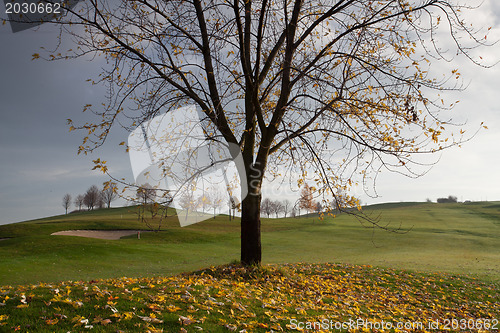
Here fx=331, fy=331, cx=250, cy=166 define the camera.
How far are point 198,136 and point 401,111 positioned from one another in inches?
244

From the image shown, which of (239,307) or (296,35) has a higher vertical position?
(296,35)

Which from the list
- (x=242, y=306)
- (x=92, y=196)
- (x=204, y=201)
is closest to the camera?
(x=242, y=306)

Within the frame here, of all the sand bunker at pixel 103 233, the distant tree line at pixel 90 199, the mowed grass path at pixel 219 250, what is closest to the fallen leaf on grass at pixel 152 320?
the mowed grass path at pixel 219 250

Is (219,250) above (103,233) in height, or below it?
below

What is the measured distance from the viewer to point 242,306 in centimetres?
630

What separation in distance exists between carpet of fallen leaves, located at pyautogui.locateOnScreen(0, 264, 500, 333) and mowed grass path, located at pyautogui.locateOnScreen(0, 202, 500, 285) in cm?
254

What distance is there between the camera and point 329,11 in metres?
10.4

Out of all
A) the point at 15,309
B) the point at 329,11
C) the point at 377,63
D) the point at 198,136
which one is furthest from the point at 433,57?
the point at 15,309

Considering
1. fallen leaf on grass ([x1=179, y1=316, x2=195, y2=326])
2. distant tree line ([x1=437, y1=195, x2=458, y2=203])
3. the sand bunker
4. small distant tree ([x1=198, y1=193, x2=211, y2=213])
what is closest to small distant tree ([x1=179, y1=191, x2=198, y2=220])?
small distant tree ([x1=198, y1=193, x2=211, y2=213])

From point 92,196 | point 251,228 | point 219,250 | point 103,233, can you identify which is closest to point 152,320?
point 251,228

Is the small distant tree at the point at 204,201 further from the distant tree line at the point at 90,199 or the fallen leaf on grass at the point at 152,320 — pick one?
the distant tree line at the point at 90,199

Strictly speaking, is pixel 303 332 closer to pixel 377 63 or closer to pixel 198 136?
pixel 198 136

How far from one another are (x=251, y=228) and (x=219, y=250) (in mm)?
16708

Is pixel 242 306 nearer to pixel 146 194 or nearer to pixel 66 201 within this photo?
pixel 146 194
